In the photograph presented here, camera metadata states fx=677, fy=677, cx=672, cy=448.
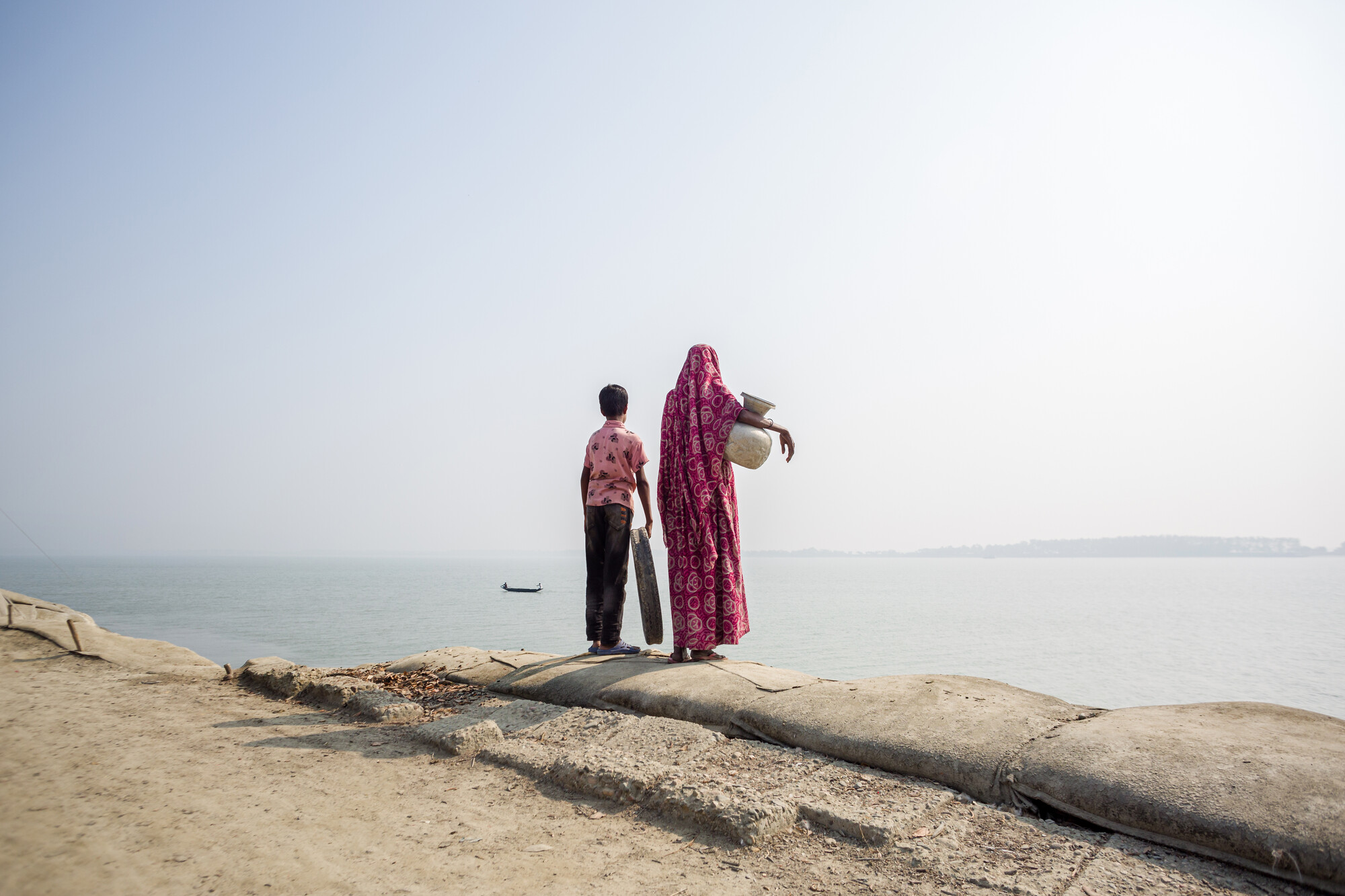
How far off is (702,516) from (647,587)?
3.14 feet

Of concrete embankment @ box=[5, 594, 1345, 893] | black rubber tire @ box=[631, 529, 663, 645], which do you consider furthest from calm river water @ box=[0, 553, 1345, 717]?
concrete embankment @ box=[5, 594, 1345, 893]

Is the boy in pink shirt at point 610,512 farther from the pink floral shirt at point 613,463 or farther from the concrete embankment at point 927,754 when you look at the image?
the concrete embankment at point 927,754

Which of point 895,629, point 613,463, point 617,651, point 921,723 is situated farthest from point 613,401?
point 895,629

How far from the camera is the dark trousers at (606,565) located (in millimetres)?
5598

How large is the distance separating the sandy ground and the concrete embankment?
0.09 meters

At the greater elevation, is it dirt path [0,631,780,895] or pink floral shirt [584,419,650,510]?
pink floral shirt [584,419,650,510]

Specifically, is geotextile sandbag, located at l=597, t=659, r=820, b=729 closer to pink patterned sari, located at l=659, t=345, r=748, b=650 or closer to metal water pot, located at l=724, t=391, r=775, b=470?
pink patterned sari, located at l=659, t=345, r=748, b=650

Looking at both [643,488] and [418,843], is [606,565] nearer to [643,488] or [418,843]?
[643,488]

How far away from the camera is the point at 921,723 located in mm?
3105

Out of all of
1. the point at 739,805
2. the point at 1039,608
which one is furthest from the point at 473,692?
the point at 1039,608

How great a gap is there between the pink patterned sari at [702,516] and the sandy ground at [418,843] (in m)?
1.67

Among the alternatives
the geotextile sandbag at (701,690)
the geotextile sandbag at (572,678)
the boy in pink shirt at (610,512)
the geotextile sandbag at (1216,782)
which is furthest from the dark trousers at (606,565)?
the geotextile sandbag at (1216,782)

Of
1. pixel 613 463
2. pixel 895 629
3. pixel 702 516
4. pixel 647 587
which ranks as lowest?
pixel 895 629

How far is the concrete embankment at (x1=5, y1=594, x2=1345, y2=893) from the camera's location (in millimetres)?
2154
